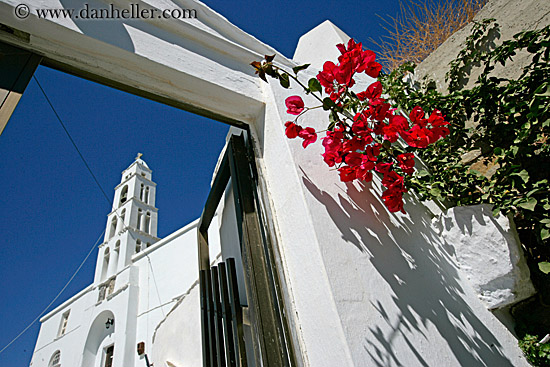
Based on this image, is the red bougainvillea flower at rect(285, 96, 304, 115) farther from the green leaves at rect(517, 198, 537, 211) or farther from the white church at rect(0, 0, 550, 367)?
the green leaves at rect(517, 198, 537, 211)

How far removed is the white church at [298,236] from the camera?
884 millimetres

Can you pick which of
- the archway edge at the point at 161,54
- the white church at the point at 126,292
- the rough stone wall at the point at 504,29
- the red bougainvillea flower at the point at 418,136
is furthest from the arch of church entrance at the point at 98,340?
the red bougainvillea flower at the point at 418,136

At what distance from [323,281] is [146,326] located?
13654 millimetres

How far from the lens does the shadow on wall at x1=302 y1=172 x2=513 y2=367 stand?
0.89m

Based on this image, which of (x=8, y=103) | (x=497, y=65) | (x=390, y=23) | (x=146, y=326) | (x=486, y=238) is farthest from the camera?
(x=146, y=326)

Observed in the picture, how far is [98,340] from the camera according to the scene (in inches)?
568

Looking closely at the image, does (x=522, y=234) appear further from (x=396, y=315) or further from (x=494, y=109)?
(x=396, y=315)

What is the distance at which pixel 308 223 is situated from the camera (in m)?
0.97

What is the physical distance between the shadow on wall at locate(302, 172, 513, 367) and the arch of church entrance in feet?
51.8

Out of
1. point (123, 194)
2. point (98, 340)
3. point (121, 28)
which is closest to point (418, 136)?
point (121, 28)

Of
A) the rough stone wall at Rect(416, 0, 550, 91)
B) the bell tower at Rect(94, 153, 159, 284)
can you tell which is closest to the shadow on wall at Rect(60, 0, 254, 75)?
the rough stone wall at Rect(416, 0, 550, 91)

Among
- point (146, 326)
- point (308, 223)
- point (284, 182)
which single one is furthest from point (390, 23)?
point (146, 326)

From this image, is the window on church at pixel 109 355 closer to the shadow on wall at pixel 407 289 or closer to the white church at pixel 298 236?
the white church at pixel 298 236

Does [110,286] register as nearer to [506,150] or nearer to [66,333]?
[66,333]
